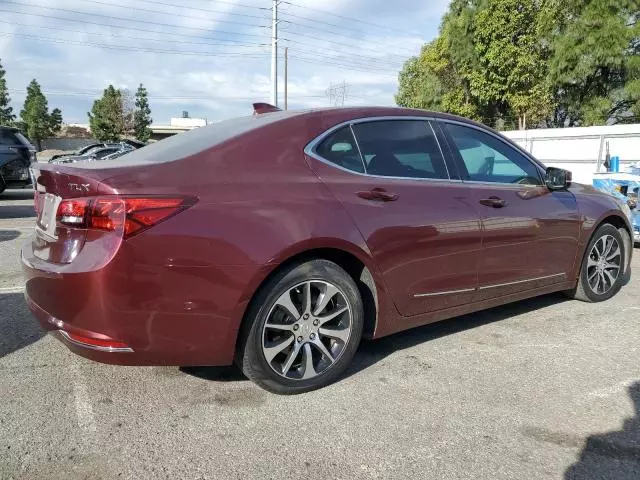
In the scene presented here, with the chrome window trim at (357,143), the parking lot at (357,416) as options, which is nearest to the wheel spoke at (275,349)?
the parking lot at (357,416)

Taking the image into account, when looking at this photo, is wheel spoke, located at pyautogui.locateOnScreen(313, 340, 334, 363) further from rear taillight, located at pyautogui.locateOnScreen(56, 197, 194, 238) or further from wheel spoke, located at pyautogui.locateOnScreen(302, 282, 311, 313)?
rear taillight, located at pyautogui.locateOnScreen(56, 197, 194, 238)

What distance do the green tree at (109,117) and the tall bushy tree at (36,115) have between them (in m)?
7.57

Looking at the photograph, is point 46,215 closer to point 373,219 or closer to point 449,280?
point 373,219

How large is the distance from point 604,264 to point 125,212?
4193 mm

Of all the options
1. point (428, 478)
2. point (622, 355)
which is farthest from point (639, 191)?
point (428, 478)

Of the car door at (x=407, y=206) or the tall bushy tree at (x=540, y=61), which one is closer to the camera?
the car door at (x=407, y=206)

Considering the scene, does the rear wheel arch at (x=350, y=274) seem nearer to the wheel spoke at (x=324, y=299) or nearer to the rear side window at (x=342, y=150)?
the wheel spoke at (x=324, y=299)

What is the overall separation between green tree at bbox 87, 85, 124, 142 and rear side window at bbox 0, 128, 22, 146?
5665 cm

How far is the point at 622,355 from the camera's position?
12.3 feet

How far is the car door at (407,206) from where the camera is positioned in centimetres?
320

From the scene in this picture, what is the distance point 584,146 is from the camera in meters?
15.0

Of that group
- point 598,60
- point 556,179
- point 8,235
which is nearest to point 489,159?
point 556,179

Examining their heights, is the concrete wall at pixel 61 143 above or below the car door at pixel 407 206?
above

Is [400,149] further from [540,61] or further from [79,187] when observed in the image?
[540,61]
